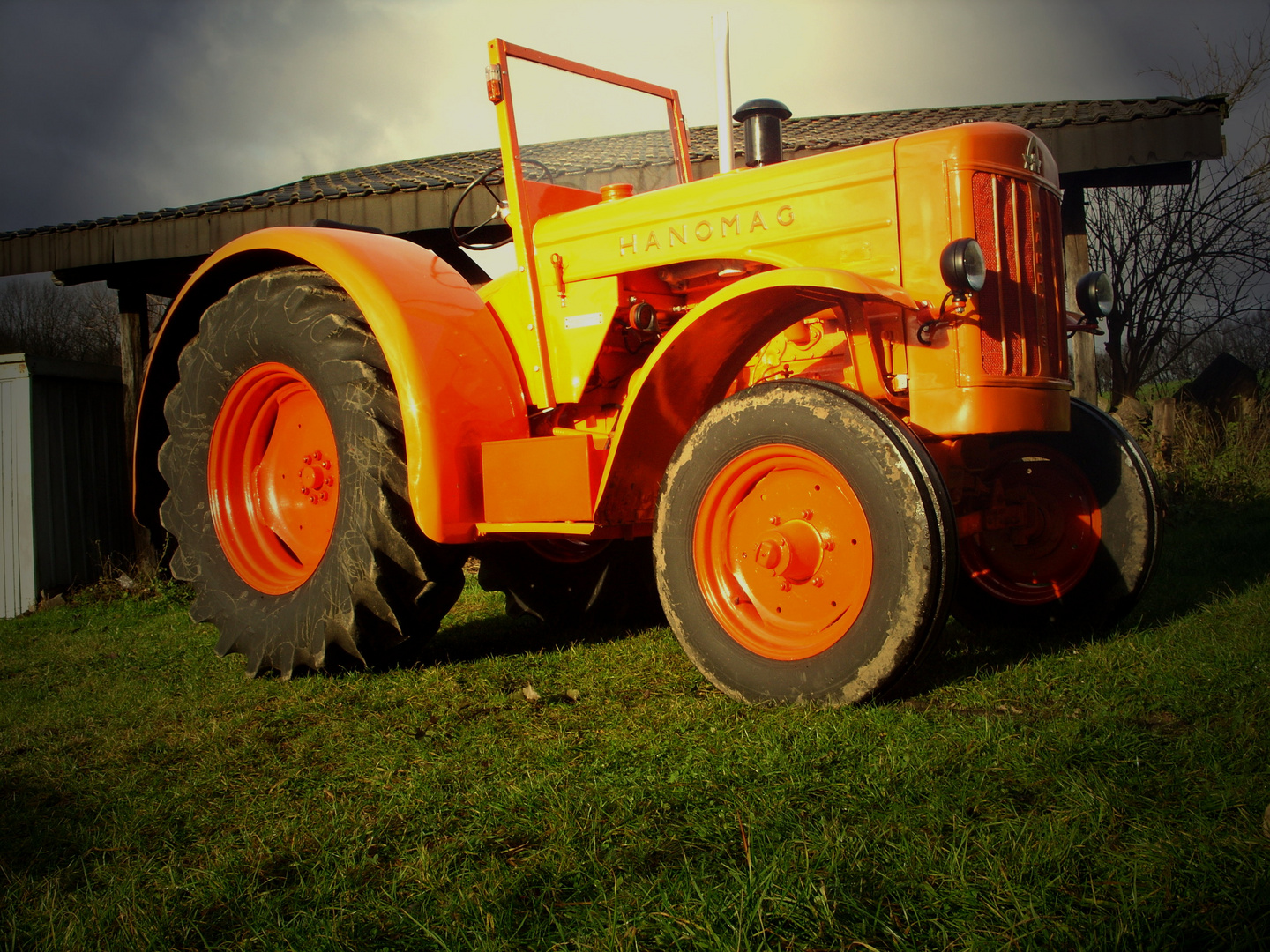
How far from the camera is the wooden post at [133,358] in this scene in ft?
24.0

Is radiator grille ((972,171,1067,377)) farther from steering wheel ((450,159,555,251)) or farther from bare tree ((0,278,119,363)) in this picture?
bare tree ((0,278,119,363))

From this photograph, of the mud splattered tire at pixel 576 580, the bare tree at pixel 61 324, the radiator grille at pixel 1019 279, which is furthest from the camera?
the bare tree at pixel 61 324

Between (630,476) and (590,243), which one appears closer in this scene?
(630,476)

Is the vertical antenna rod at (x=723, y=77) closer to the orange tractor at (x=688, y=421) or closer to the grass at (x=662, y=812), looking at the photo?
the orange tractor at (x=688, y=421)

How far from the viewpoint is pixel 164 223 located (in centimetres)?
793

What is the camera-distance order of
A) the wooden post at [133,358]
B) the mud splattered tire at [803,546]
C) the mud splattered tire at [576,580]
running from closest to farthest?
the mud splattered tire at [803,546] < the mud splattered tire at [576,580] < the wooden post at [133,358]

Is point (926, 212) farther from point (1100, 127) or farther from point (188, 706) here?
point (1100, 127)

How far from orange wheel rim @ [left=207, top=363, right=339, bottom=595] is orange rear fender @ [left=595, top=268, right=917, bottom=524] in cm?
131

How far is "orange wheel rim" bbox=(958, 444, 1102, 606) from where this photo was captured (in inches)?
137

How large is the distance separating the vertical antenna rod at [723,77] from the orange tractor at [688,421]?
10 centimetres

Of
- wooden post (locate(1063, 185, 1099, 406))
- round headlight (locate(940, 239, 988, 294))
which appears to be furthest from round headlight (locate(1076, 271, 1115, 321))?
wooden post (locate(1063, 185, 1099, 406))

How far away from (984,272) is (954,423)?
434mm

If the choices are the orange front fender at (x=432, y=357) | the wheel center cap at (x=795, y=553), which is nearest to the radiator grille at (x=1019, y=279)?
the wheel center cap at (x=795, y=553)

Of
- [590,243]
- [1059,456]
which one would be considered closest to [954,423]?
[1059,456]
